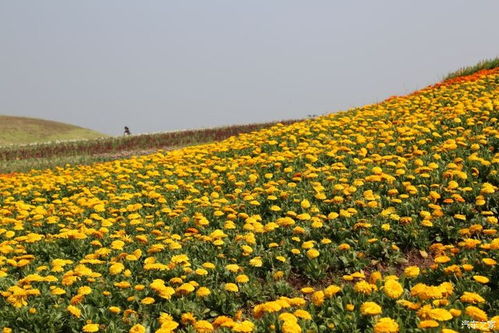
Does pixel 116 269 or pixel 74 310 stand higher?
pixel 116 269

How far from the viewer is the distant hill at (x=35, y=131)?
147 feet

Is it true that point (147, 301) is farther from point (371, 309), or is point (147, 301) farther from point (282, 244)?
point (371, 309)

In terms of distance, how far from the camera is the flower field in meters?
3.94

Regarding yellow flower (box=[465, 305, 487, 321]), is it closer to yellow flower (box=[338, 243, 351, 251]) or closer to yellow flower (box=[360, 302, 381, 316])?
yellow flower (box=[360, 302, 381, 316])

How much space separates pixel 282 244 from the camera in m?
5.74

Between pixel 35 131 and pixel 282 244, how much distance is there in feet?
157

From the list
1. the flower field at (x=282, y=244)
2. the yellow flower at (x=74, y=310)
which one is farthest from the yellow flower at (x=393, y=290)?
the yellow flower at (x=74, y=310)

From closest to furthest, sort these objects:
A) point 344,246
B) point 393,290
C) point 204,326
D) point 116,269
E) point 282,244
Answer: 1. point 204,326
2. point 393,290
3. point 116,269
4. point 344,246
5. point 282,244

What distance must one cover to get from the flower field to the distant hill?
125 ft

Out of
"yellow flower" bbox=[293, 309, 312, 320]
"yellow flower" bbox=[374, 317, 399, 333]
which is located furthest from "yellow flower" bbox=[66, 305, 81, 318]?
→ "yellow flower" bbox=[374, 317, 399, 333]

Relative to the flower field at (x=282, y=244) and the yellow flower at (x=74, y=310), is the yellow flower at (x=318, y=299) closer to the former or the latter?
the flower field at (x=282, y=244)

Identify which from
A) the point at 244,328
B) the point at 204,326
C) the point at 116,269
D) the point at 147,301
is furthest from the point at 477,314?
the point at 116,269

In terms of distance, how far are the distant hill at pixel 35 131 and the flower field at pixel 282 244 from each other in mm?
37955

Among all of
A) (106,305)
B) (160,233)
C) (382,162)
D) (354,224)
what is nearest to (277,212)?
(354,224)
